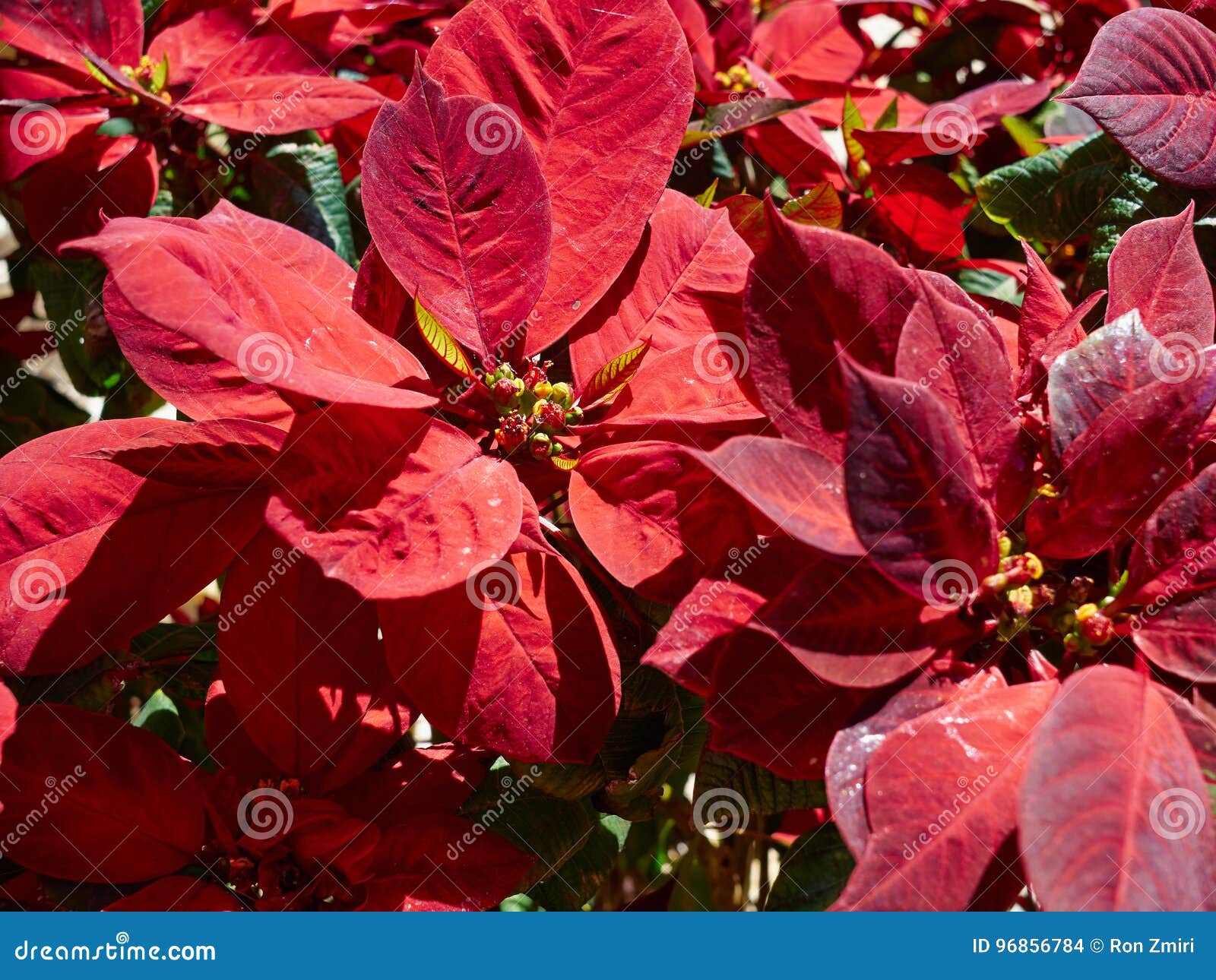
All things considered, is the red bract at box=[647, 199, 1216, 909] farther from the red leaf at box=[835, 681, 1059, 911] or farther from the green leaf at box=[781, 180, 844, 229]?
the green leaf at box=[781, 180, 844, 229]

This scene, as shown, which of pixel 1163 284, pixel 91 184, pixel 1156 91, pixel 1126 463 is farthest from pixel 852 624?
pixel 91 184

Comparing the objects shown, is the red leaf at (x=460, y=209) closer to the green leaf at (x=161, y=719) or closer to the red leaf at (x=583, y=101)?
the red leaf at (x=583, y=101)

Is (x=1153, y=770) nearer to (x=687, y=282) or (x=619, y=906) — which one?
(x=687, y=282)

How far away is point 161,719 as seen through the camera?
80 cm

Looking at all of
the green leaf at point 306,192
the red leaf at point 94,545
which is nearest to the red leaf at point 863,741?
the red leaf at point 94,545

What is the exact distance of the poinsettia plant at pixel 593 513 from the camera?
1.58ft

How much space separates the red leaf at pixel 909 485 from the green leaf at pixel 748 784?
19cm

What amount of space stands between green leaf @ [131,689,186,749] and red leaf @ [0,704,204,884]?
166 millimetres

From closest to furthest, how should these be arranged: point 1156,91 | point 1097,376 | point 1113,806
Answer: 1. point 1113,806
2. point 1097,376
3. point 1156,91

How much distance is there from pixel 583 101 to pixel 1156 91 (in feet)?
1.22

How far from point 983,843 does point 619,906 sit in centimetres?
68

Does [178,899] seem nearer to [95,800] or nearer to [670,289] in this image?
[95,800]

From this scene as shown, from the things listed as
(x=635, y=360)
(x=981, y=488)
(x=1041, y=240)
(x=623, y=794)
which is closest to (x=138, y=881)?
(x=623, y=794)

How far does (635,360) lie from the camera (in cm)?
60
